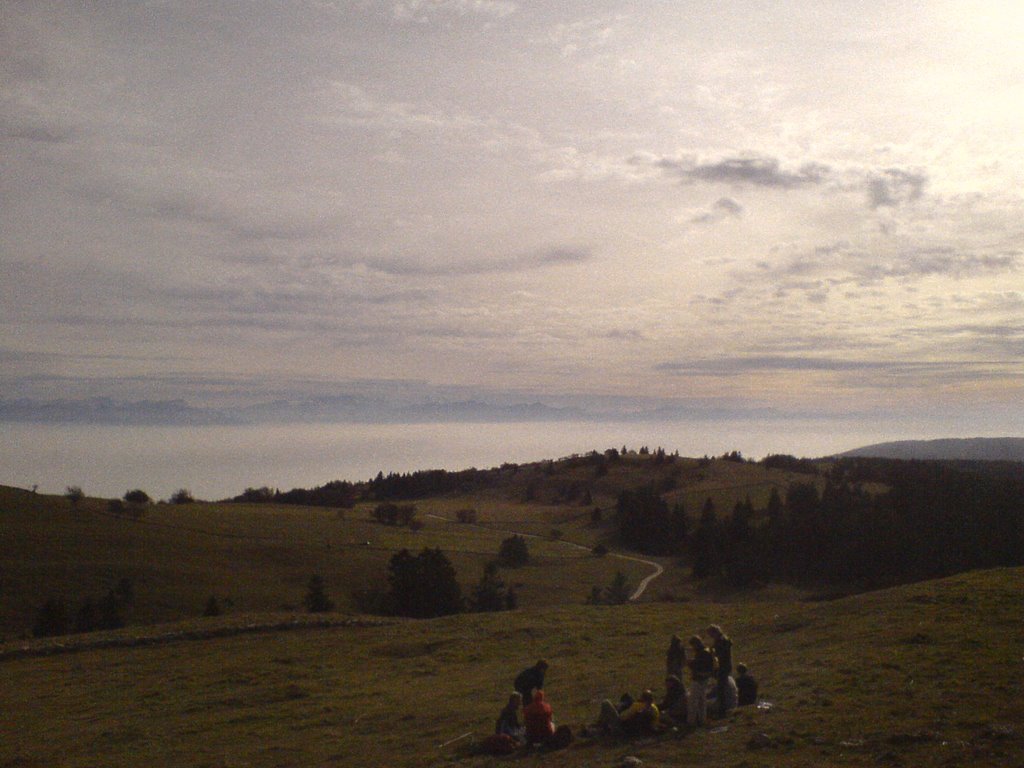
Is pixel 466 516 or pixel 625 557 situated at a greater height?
pixel 466 516

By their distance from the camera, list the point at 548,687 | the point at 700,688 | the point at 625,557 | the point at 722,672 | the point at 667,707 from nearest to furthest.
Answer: the point at 700,688
the point at 722,672
the point at 667,707
the point at 548,687
the point at 625,557

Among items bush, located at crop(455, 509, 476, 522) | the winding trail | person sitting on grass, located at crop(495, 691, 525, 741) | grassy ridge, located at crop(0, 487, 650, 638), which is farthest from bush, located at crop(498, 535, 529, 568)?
person sitting on grass, located at crop(495, 691, 525, 741)

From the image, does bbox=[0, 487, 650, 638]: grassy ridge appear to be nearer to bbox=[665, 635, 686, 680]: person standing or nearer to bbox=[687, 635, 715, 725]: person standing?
bbox=[665, 635, 686, 680]: person standing

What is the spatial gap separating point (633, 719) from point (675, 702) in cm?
106

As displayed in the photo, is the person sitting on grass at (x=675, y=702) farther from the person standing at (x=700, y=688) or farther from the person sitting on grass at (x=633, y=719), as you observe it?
the person sitting on grass at (x=633, y=719)

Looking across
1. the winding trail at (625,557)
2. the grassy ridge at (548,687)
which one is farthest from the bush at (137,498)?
the grassy ridge at (548,687)

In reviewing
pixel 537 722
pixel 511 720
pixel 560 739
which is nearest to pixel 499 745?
pixel 511 720

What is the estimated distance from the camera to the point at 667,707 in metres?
14.8

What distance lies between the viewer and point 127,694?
75.4 ft

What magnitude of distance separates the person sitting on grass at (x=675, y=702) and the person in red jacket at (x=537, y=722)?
2151 mm

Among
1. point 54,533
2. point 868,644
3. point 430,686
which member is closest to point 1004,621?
point 868,644

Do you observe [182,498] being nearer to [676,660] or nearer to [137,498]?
[137,498]

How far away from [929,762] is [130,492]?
109458 millimetres

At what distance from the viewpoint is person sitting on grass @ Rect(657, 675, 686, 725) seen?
14539 mm
